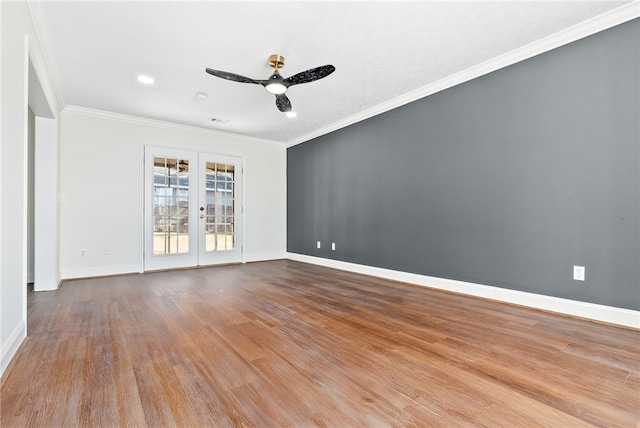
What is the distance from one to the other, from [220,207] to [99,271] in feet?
7.04

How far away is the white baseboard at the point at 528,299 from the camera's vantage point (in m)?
2.38

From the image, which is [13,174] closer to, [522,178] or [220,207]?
[220,207]

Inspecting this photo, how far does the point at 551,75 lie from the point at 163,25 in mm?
3549

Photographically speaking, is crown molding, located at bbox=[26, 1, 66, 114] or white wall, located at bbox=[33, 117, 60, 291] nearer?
crown molding, located at bbox=[26, 1, 66, 114]

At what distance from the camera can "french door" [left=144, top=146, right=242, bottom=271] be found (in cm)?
502

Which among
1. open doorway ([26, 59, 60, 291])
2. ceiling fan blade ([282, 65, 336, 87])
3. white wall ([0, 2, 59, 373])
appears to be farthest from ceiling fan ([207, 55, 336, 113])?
open doorway ([26, 59, 60, 291])

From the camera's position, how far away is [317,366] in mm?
1781

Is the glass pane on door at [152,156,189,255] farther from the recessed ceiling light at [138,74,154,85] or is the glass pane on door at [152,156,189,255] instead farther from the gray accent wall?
the gray accent wall

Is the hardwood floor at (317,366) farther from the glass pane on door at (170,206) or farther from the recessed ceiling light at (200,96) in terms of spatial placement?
the recessed ceiling light at (200,96)

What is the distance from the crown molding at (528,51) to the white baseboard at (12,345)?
448 cm

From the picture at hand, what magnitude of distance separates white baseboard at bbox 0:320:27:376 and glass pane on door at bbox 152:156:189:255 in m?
3.00

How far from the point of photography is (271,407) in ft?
4.57

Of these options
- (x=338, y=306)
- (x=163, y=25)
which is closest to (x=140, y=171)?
(x=163, y=25)

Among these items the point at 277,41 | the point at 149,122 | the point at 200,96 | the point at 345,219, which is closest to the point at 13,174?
the point at 277,41
